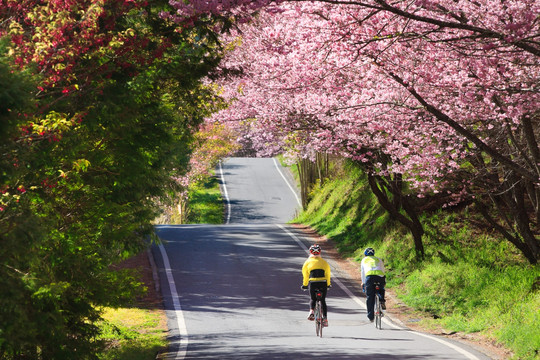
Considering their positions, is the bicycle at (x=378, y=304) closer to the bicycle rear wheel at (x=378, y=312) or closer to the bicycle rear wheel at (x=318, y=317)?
the bicycle rear wheel at (x=378, y=312)

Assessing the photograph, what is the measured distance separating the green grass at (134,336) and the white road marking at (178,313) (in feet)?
1.23

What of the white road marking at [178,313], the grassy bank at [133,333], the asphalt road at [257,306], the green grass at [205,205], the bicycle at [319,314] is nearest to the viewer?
the asphalt road at [257,306]

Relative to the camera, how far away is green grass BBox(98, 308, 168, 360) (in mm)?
14234

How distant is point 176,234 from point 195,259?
646 centimetres

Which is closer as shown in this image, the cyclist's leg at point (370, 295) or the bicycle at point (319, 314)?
the bicycle at point (319, 314)

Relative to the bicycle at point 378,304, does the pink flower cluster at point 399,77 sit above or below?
above

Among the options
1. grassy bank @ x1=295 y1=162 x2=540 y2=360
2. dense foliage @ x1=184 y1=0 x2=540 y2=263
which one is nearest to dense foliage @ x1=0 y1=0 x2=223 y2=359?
dense foliage @ x1=184 y1=0 x2=540 y2=263

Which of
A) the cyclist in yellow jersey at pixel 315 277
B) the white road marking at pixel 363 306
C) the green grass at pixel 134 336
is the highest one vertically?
the cyclist in yellow jersey at pixel 315 277

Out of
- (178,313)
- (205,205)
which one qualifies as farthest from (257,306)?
(205,205)

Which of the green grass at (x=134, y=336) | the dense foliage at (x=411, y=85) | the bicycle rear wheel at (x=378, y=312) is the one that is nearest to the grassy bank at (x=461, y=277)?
the dense foliage at (x=411, y=85)

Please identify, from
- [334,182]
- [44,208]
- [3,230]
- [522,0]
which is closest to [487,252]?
[522,0]

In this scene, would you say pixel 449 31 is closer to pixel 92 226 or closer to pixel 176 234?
pixel 92 226

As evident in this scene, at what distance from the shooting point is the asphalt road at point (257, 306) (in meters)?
13.4

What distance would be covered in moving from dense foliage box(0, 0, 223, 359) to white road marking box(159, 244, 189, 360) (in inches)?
103
